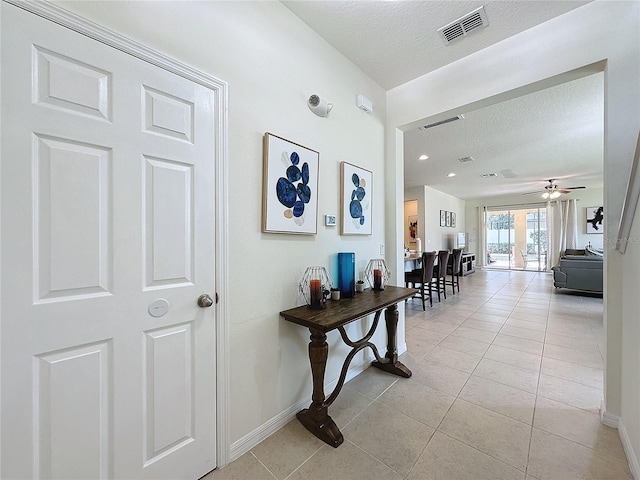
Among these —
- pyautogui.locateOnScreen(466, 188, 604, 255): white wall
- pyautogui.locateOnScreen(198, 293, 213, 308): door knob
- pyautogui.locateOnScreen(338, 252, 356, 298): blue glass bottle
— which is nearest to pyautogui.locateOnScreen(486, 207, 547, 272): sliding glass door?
pyautogui.locateOnScreen(466, 188, 604, 255): white wall

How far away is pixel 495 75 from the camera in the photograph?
83.3 inches

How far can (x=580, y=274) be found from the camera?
17.3ft

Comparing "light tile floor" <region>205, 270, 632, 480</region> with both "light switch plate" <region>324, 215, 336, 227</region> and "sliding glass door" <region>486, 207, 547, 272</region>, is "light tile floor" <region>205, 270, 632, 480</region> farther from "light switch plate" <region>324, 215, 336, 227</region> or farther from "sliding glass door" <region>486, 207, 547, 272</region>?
"sliding glass door" <region>486, 207, 547, 272</region>

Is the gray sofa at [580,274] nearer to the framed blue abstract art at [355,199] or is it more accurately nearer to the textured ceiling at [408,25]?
the textured ceiling at [408,25]

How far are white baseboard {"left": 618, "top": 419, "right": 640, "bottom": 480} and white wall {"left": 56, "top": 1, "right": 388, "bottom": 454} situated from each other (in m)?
1.71

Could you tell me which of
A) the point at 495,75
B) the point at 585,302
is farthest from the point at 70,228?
the point at 585,302

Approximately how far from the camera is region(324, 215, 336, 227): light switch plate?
6.85ft

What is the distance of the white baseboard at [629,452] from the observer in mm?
1350

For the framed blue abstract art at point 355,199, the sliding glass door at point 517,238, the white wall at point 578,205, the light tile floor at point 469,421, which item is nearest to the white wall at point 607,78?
the light tile floor at point 469,421

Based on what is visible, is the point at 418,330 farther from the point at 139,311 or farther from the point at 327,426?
the point at 139,311

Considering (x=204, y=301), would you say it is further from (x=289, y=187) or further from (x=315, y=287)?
(x=289, y=187)

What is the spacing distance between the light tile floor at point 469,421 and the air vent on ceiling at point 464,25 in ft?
9.06

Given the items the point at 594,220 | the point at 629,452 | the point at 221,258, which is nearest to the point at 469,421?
the point at 629,452

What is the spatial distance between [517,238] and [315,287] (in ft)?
35.4
